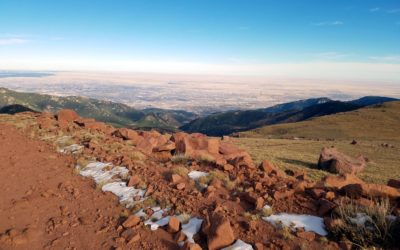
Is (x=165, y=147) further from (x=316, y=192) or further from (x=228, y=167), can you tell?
(x=316, y=192)

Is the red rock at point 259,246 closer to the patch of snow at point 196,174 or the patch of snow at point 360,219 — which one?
the patch of snow at point 360,219

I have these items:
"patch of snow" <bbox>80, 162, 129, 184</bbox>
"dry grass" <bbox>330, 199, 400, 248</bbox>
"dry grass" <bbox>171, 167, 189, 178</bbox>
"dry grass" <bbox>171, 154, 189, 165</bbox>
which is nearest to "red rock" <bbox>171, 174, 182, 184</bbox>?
"dry grass" <bbox>171, 167, 189, 178</bbox>

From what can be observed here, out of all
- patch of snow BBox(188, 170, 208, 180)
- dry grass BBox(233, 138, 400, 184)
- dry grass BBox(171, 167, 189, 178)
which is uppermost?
dry grass BBox(171, 167, 189, 178)

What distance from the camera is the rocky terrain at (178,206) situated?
8281 mm

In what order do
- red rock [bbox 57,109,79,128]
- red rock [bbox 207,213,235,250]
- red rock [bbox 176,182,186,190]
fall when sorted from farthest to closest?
red rock [bbox 57,109,79,128] → red rock [bbox 176,182,186,190] → red rock [bbox 207,213,235,250]

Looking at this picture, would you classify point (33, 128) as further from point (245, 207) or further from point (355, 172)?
point (355, 172)

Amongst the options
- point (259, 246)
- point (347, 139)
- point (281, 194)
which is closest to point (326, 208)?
point (281, 194)

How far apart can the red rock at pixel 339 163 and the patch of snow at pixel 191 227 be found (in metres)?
21.7

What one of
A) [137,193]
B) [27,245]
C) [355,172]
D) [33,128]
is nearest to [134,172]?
[137,193]

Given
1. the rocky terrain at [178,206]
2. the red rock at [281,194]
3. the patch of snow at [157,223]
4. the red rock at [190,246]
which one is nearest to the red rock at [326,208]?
the rocky terrain at [178,206]

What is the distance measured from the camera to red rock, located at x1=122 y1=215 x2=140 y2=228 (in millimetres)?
9348

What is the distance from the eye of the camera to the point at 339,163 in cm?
2862

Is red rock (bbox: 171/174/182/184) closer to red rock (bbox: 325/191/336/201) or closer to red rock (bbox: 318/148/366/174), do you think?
red rock (bbox: 325/191/336/201)

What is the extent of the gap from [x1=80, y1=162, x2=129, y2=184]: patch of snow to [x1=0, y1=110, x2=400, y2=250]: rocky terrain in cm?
5
